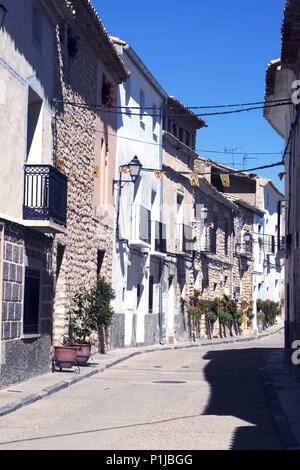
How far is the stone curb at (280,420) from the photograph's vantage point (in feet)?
29.7

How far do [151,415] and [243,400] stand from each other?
2.48 metres

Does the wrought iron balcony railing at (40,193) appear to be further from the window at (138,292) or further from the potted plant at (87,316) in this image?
the window at (138,292)

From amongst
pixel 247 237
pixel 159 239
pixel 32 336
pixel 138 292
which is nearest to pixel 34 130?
pixel 32 336

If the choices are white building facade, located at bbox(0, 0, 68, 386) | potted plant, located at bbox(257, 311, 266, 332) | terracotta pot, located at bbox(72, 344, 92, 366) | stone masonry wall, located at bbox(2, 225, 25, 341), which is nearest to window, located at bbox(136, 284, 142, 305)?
terracotta pot, located at bbox(72, 344, 92, 366)

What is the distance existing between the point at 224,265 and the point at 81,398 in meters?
28.7

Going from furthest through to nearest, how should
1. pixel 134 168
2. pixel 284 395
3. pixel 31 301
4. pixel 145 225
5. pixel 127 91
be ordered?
pixel 145 225, pixel 127 91, pixel 134 168, pixel 31 301, pixel 284 395

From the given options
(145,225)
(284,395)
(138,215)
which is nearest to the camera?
(284,395)

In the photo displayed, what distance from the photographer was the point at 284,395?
14.0 metres

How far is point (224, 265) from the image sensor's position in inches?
1649

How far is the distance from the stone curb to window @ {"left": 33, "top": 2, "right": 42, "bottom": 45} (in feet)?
26.1

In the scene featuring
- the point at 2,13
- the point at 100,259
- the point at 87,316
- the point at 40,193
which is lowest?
the point at 87,316

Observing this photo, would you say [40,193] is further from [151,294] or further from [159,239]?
[151,294]

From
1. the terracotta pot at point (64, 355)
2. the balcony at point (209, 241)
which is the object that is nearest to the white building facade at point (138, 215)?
the balcony at point (209, 241)
